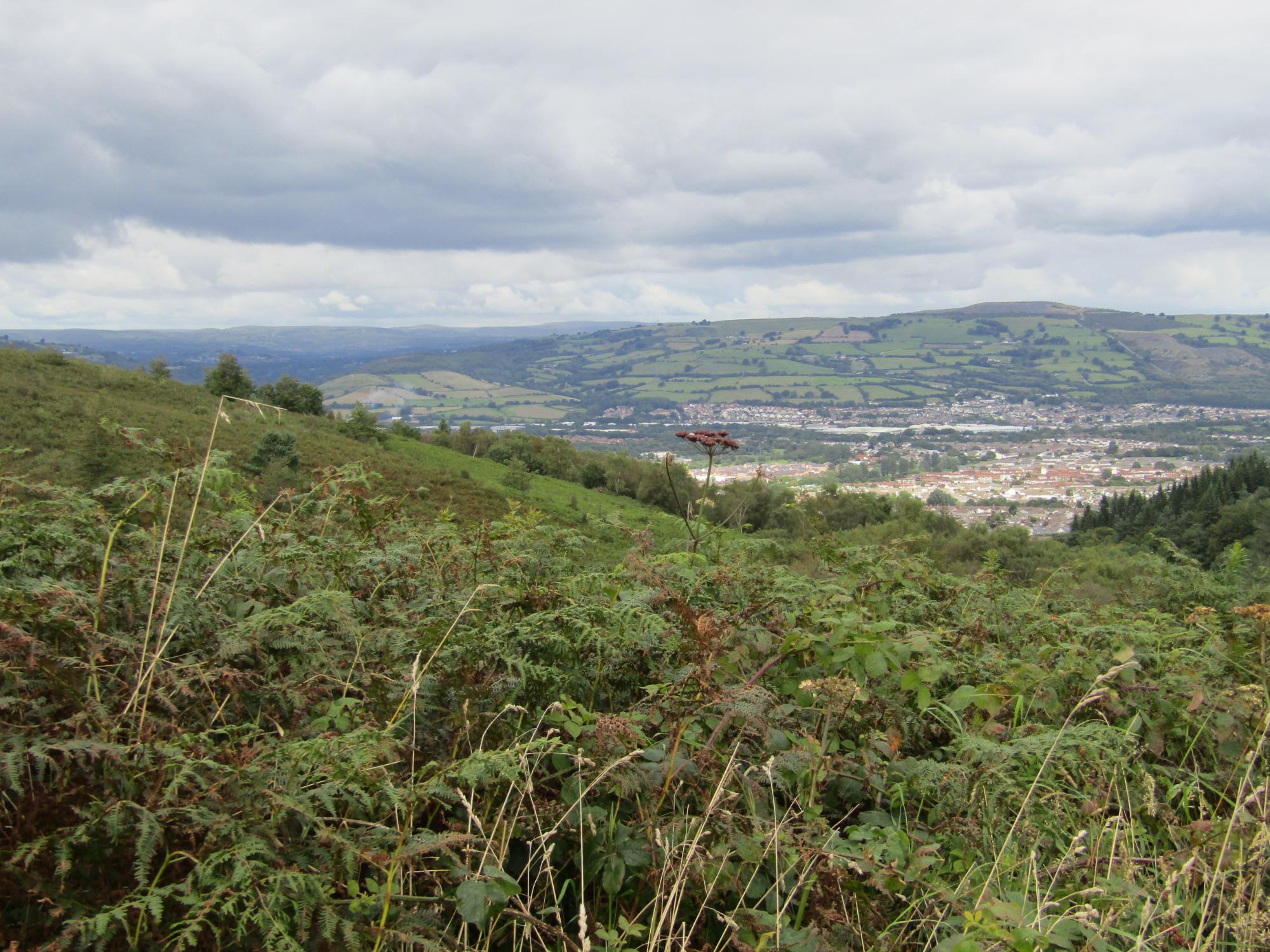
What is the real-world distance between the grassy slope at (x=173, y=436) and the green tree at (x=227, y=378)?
1.49 meters

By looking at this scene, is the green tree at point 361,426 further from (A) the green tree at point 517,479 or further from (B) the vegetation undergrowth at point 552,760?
(B) the vegetation undergrowth at point 552,760

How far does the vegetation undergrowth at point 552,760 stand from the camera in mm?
1818

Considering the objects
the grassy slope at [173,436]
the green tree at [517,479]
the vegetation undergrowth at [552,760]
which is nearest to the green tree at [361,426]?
the grassy slope at [173,436]

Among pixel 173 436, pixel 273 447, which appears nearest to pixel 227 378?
pixel 273 447

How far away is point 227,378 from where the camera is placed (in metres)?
45.8

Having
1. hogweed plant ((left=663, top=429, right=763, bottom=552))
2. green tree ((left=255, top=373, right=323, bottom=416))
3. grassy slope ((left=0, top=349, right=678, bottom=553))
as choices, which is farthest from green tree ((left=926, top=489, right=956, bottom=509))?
hogweed plant ((left=663, top=429, right=763, bottom=552))

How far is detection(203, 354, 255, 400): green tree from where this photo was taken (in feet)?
144

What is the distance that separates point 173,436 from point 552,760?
65.3 feet

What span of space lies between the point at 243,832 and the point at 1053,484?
4037 inches

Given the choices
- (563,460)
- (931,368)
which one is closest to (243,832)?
(563,460)

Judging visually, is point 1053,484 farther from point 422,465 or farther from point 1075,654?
point 1075,654

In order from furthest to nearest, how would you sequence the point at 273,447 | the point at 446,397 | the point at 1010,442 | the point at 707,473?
the point at 446,397
the point at 1010,442
the point at 273,447
the point at 707,473

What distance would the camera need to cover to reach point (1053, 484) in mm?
89188

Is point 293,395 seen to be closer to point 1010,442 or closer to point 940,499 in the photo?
point 940,499
